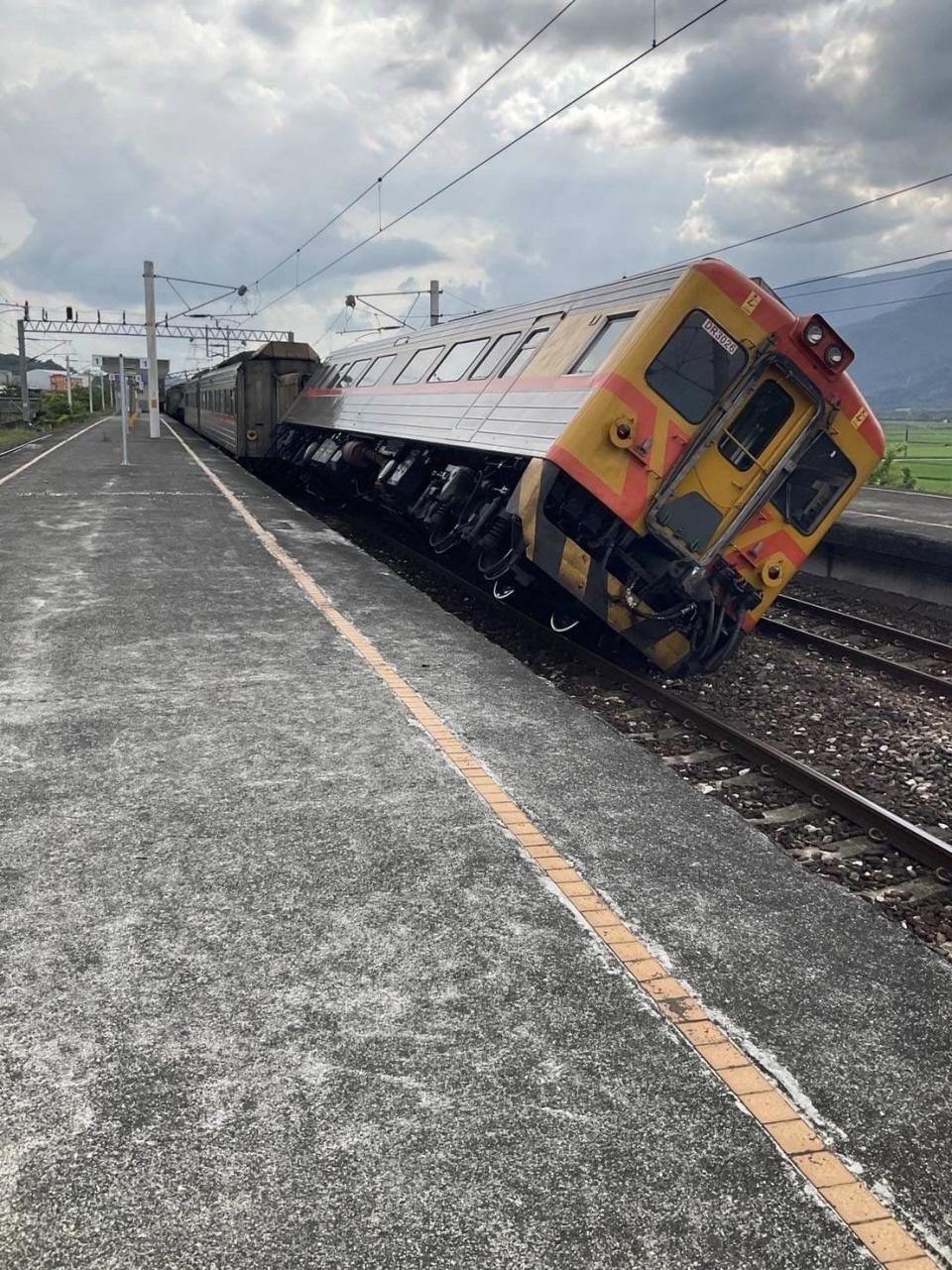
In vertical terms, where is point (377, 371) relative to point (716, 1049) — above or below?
above

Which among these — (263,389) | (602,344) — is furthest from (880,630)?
(263,389)

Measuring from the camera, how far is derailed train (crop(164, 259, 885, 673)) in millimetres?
7129

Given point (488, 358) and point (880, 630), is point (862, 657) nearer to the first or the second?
point (880, 630)

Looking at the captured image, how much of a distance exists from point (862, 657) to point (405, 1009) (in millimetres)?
7118

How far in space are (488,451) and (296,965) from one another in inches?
233

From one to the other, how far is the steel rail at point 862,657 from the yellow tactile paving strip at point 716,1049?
4828mm

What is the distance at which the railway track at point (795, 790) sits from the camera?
4.44m

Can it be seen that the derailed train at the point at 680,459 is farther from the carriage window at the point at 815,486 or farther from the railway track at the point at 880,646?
the railway track at the point at 880,646

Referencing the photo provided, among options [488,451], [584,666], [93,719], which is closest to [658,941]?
[93,719]

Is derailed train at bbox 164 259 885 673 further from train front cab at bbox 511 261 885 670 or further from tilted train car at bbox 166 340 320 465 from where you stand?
tilted train car at bbox 166 340 320 465

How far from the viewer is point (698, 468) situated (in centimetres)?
737

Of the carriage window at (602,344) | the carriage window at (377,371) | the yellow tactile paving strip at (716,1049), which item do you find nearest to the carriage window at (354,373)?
the carriage window at (377,371)

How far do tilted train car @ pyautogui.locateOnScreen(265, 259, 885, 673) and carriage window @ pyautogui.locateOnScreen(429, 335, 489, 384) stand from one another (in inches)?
102

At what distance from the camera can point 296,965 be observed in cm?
321
